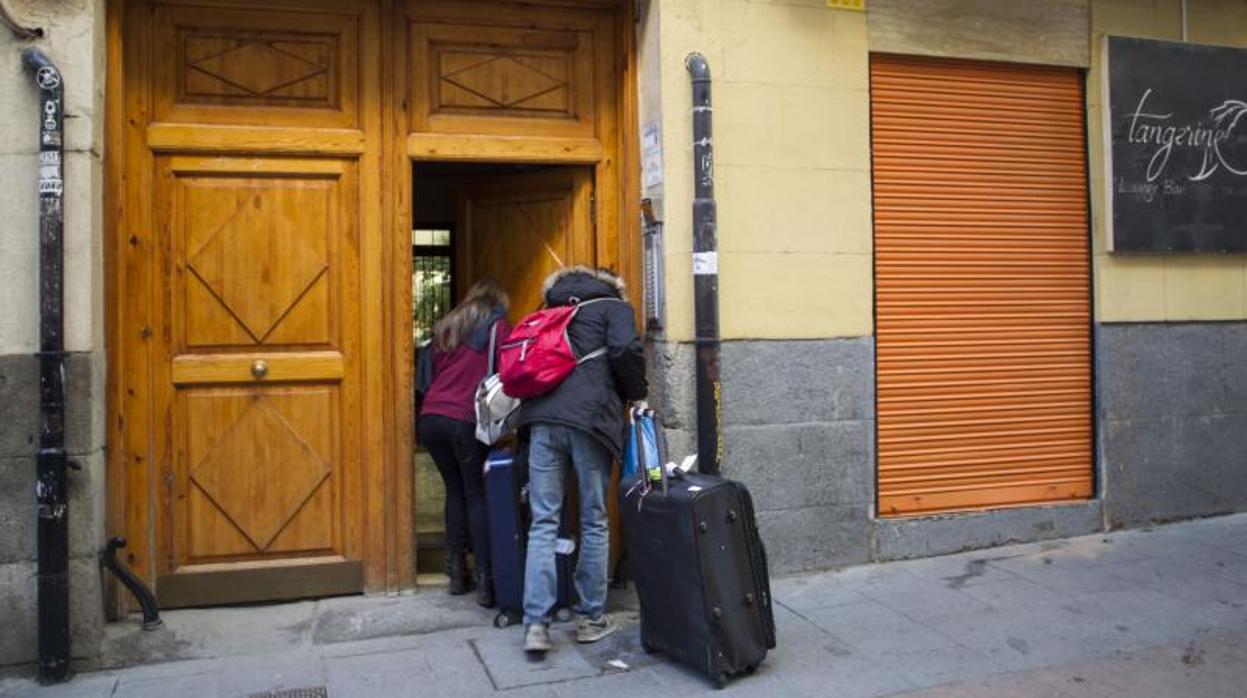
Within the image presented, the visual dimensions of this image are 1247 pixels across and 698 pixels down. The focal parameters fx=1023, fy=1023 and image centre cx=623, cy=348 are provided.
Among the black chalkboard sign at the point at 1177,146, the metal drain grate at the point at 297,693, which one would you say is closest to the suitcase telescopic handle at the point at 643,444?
the metal drain grate at the point at 297,693

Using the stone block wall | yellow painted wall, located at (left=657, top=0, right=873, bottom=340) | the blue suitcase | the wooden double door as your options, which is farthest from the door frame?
the stone block wall

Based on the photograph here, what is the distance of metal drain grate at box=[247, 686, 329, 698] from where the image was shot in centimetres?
443

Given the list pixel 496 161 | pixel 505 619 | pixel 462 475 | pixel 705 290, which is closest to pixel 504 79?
pixel 496 161

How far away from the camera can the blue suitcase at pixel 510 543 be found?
5289 millimetres

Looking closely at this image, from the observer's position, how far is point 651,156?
5.76 m

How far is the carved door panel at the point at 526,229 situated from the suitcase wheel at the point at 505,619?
6.12 ft

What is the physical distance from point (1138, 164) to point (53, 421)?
647 centimetres

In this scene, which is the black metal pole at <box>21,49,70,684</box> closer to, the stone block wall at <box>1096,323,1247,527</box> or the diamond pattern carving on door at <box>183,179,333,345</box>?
the diamond pattern carving on door at <box>183,179,333,345</box>

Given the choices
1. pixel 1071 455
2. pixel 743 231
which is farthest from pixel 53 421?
pixel 1071 455

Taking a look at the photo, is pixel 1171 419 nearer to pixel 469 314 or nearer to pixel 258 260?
pixel 469 314

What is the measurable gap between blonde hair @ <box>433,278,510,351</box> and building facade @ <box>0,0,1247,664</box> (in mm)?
320

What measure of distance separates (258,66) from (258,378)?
169 centimetres

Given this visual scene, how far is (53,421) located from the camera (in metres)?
4.66

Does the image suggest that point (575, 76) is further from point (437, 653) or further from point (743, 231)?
point (437, 653)
